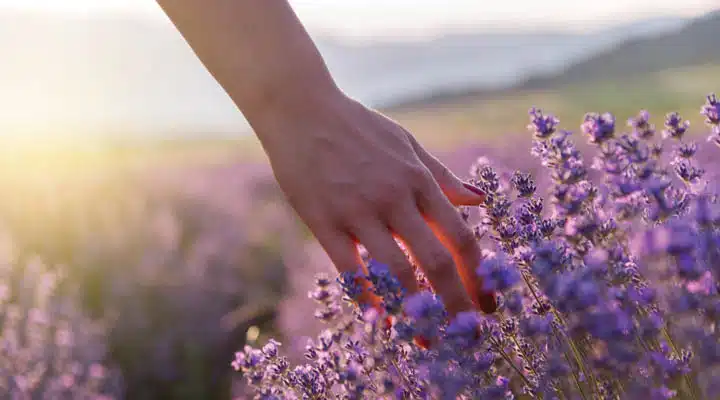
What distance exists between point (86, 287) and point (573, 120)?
10421 mm

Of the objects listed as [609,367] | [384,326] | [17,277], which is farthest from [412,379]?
[17,277]

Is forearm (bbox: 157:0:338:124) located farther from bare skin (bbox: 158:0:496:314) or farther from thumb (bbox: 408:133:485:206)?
thumb (bbox: 408:133:485:206)

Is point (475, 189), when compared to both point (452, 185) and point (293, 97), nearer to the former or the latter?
point (452, 185)

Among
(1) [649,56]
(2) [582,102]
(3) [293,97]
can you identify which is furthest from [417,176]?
(1) [649,56]

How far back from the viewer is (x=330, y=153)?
1.51 meters

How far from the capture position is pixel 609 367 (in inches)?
45.7

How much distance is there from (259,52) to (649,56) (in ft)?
92.3

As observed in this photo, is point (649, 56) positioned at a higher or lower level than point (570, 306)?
higher

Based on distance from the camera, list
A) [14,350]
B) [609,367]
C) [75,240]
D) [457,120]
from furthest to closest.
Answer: [457,120] < [75,240] < [14,350] < [609,367]

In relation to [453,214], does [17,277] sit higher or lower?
higher

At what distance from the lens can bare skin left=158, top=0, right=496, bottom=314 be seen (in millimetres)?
1457

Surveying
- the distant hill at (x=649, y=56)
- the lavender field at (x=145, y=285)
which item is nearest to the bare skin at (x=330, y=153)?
the lavender field at (x=145, y=285)

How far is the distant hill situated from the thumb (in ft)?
84.0

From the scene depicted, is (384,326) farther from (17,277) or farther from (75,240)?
(75,240)
